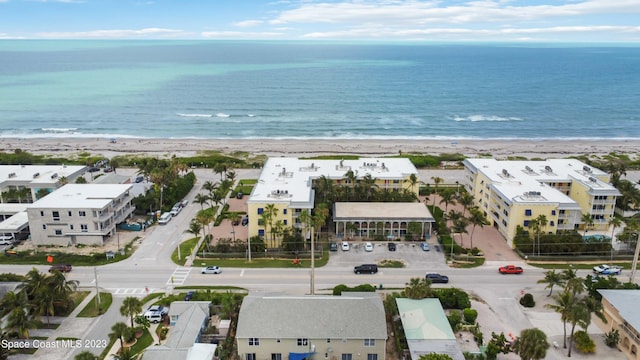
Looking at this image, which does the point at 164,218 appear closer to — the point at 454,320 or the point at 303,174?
the point at 303,174

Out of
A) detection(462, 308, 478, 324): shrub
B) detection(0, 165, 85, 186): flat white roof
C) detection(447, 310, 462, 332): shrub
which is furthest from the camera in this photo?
detection(0, 165, 85, 186): flat white roof

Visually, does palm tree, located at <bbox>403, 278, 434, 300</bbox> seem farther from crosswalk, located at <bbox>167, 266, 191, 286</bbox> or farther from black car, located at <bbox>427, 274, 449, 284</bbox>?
crosswalk, located at <bbox>167, 266, 191, 286</bbox>

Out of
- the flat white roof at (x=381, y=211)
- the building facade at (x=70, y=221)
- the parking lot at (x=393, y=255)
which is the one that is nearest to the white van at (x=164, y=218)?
the building facade at (x=70, y=221)

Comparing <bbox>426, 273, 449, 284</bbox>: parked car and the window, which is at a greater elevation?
the window

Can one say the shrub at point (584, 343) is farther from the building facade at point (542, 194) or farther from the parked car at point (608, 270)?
the building facade at point (542, 194)

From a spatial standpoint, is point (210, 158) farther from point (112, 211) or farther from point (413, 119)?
point (413, 119)

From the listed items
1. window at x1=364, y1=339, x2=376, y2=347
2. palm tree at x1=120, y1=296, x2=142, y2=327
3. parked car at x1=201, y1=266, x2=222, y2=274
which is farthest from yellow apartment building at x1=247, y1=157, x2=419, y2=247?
window at x1=364, y1=339, x2=376, y2=347
